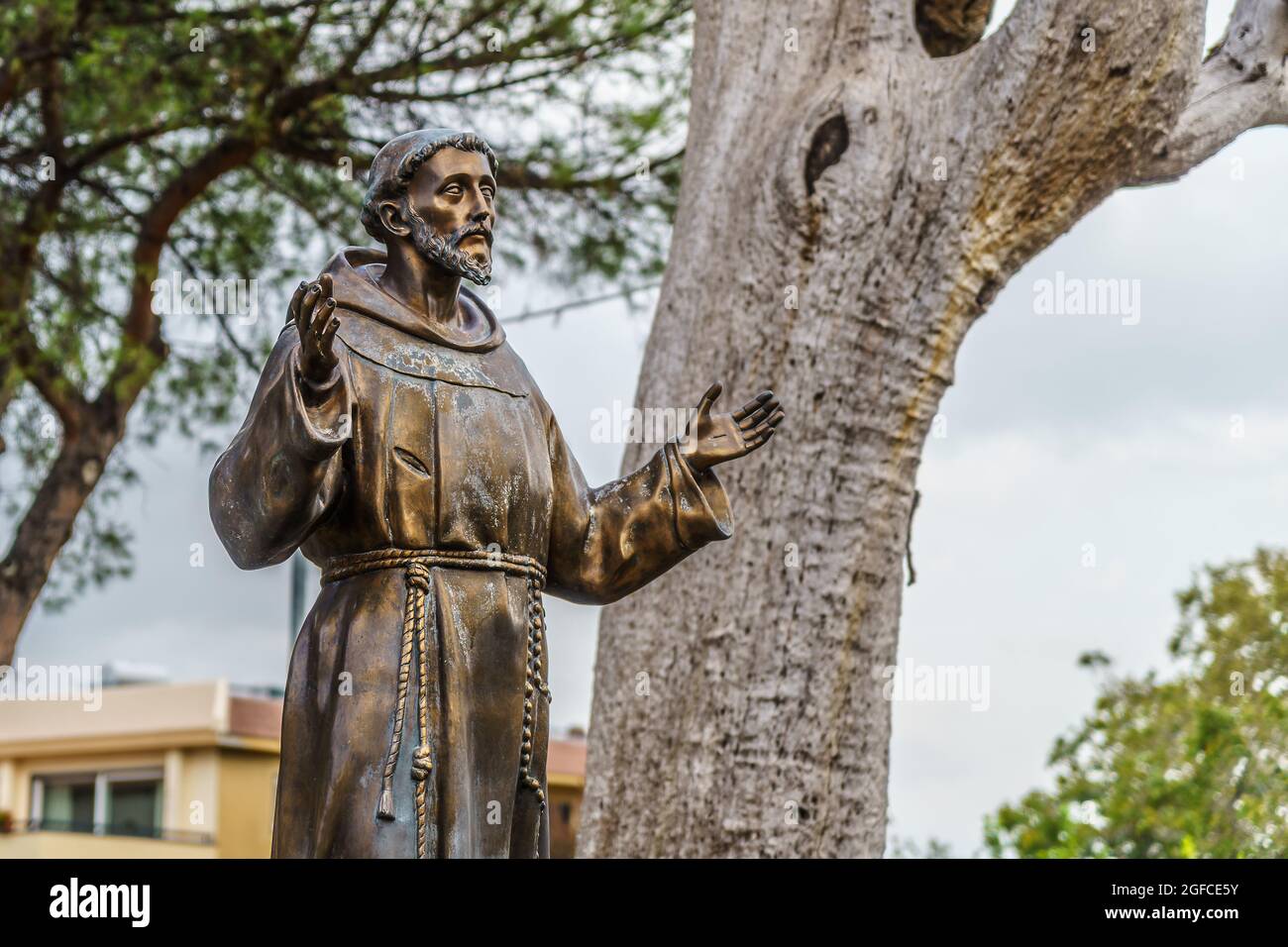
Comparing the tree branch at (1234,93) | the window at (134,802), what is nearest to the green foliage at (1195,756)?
the tree branch at (1234,93)

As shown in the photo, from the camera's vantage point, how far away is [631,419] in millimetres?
7008

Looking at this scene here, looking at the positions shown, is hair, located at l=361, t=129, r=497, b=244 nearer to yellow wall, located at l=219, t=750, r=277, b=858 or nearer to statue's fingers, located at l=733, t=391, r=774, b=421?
statue's fingers, located at l=733, t=391, r=774, b=421

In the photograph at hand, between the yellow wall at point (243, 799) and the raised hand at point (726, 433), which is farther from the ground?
the raised hand at point (726, 433)

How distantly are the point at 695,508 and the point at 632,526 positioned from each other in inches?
5.6

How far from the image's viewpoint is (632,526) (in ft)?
13.1

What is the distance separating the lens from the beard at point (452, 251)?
3789 mm

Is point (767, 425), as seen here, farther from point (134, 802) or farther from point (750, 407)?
point (134, 802)

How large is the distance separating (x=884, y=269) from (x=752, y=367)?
0.60 m

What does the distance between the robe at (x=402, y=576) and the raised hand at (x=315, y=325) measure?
49 mm

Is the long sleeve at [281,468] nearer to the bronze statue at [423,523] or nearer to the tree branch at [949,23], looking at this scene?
the bronze statue at [423,523]

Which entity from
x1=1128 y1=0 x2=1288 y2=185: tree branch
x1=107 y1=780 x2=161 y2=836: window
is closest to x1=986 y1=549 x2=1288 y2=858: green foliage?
x1=1128 y1=0 x2=1288 y2=185: tree branch

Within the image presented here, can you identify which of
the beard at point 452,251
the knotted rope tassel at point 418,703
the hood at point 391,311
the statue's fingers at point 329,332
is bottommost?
the knotted rope tassel at point 418,703

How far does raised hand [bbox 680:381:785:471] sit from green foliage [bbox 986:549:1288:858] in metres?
7.83

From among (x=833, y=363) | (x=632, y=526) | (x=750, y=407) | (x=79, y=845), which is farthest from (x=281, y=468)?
(x=79, y=845)
